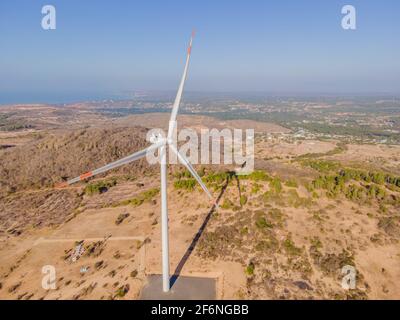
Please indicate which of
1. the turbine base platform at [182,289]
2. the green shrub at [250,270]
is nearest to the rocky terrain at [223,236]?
the green shrub at [250,270]

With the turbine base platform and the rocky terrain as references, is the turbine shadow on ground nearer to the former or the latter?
the rocky terrain

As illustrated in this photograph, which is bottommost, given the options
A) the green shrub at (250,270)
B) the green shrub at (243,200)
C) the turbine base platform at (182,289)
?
the turbine base platform at (182,289)

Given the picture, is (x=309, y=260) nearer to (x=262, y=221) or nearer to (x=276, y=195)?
(x=262, y=221)

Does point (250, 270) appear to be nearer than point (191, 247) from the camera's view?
Yes

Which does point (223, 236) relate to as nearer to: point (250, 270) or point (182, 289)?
point (250, 270)

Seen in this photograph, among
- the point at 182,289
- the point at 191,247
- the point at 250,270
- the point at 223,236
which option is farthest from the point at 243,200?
the point at 182,289

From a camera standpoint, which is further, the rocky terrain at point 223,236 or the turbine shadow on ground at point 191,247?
the turbine shadow on ground at point 191,247

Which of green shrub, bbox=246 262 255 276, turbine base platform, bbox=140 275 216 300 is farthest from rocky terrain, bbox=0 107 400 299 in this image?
turbine base platform, bbox=140 275 216 300

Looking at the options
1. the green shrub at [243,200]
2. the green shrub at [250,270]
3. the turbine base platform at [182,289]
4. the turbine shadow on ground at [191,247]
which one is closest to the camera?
the turbine base platform at [182,289]

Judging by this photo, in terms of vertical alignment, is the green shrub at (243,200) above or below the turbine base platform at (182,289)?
above

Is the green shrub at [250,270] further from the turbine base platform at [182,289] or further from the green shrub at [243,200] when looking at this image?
the green shrub at [243,200]
